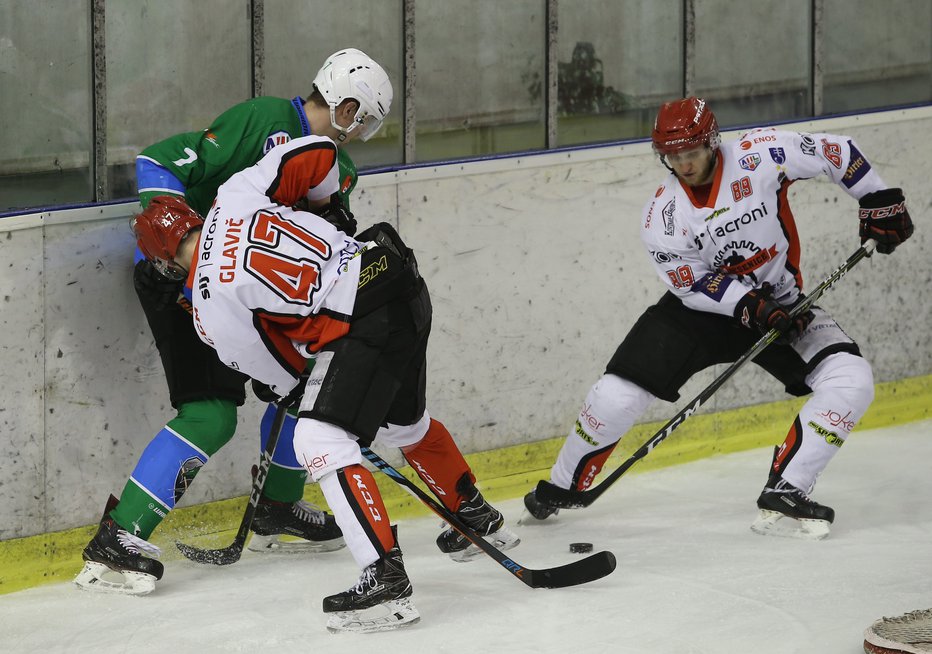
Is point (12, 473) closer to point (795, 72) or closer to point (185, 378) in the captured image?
point (185, 378)

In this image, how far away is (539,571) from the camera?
11.2 ft

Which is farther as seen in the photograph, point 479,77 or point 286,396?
point 479,77

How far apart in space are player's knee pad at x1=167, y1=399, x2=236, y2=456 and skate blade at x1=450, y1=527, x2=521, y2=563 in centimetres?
65

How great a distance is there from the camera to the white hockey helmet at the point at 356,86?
3.58 metres

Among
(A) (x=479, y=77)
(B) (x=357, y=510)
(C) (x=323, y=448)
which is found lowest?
(B) (x=357, y=510)

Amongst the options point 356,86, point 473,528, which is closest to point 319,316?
point 356,86

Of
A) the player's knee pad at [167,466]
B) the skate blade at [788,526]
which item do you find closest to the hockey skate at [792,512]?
the skate blade at [788,526]

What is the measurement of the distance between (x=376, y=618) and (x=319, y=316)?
65cm

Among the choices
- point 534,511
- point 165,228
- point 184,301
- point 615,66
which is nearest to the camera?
point 165,228

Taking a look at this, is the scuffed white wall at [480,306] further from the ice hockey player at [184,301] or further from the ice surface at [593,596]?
the ice surface at [593,596]

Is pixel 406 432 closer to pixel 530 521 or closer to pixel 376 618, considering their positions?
pixel 376 618

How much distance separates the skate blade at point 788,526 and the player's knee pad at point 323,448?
127 centimetres

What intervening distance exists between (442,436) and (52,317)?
973mm

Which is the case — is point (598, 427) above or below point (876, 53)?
below
